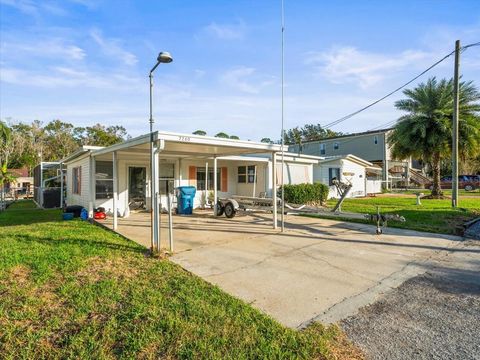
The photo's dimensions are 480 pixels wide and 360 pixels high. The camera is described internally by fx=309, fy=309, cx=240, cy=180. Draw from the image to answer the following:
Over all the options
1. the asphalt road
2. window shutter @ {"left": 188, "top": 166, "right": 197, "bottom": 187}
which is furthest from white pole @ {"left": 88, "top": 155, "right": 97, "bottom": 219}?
the asphalt road

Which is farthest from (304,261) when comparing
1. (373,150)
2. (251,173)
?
(373,150)

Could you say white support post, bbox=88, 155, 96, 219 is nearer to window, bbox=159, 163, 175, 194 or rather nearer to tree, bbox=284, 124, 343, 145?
window, bbox=159, 163, 175, 194

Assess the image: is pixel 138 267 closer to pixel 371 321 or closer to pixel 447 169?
pixel 371 321

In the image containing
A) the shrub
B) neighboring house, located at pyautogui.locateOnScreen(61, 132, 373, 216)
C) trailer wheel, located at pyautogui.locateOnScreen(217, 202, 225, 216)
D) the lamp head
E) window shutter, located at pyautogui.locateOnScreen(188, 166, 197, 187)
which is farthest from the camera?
the shrub

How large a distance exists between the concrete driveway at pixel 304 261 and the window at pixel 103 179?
3.22 meters

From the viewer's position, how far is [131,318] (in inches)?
135

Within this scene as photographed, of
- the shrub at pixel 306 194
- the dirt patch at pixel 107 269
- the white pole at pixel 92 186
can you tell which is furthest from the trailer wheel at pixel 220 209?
the dirt patch at pixel 107 269

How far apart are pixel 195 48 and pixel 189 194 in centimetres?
565

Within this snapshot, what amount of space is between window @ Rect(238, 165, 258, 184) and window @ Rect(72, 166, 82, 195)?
7.80m

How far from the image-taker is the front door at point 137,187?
511 inches

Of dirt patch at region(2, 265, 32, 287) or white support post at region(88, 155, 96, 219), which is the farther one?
white support post at region(88, 155, 96, 219)

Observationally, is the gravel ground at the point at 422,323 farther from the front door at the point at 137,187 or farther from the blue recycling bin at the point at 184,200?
the front door at the point at 137,187

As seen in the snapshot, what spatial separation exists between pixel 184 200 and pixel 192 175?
7.08ft

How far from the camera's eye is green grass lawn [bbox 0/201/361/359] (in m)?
2.87
